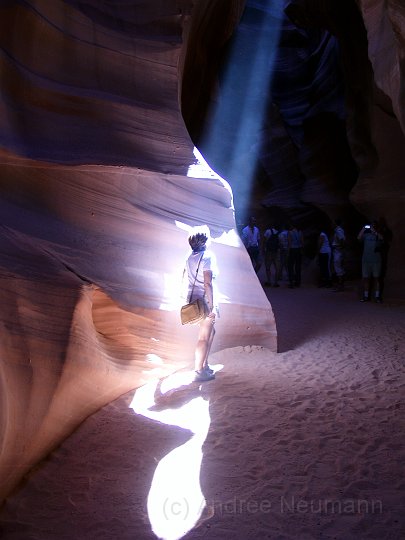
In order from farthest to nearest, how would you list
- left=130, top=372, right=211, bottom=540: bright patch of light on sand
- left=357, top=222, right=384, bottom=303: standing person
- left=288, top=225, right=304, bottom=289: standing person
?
left=288, top=225, right=304, bottom=289: standing person → left=357, top=222, right=384, bottom=303: standing person → left=130, top=372, right=211, bottom=540: bright patch of light on sand

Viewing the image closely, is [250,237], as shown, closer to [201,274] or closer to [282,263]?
[282,263]

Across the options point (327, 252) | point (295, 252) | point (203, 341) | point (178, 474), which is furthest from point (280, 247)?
point (178, 474)

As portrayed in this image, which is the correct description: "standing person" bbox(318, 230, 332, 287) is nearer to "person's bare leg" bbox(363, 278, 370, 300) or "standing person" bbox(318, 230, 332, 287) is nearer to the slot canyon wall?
"person's bare leg" bbox(363, 278, 370, 300)

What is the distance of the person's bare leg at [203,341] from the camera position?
4.22 m

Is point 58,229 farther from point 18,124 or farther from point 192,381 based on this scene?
point 192,381

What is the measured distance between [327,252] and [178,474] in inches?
336

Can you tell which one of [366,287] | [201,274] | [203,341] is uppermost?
[201,274]

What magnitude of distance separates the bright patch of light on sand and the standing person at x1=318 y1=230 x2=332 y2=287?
7.36 metres

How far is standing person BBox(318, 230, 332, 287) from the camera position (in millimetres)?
10532

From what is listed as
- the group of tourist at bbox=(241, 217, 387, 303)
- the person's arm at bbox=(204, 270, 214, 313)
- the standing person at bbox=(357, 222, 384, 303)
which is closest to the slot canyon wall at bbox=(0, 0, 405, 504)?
the person's arm at bbox=(204, 270, 214, 313)

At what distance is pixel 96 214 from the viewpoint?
447 centimetres

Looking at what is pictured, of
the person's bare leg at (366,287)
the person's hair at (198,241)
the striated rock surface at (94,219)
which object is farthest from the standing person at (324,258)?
the person's hair at (198,241)

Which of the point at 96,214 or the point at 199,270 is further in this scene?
the point at 96,214

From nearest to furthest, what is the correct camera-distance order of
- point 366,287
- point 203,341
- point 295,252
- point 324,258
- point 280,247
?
1. point 203,341
2. point 366,287
3. point 324,258
4. point 295,252
5. point 280,247
